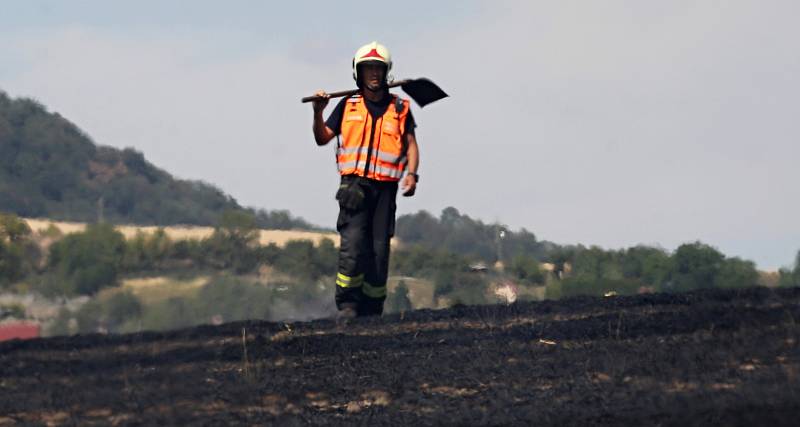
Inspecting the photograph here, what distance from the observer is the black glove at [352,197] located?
11.5 m

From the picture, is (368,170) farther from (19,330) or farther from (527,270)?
(527,270)

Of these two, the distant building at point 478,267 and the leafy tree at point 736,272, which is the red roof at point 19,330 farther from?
the leafy tree at point 736,272

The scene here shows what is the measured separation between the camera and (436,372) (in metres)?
7.96

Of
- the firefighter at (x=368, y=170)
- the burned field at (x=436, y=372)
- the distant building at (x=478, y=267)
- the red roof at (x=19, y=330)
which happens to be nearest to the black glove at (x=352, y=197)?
the firefighter at (x=368, y=170)

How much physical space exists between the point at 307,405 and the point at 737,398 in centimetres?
199

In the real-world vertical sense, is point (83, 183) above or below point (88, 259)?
above

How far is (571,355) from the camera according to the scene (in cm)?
818

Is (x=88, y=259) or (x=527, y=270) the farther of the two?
(x=527, y=270)

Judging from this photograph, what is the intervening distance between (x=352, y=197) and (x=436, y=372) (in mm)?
3695

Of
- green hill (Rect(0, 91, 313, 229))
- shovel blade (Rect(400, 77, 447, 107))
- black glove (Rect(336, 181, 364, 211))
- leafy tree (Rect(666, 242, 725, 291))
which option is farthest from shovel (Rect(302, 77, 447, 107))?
green hill (Rect(0, 91, 313, 229))

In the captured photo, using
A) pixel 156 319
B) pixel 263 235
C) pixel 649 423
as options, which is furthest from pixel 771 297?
pixel 263 235

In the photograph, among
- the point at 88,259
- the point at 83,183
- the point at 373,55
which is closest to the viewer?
the point at 373,55

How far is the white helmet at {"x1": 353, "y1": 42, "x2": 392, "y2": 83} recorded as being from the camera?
11633 millimetres

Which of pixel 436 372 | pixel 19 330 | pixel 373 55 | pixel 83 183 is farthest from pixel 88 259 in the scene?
pixel 83 183
